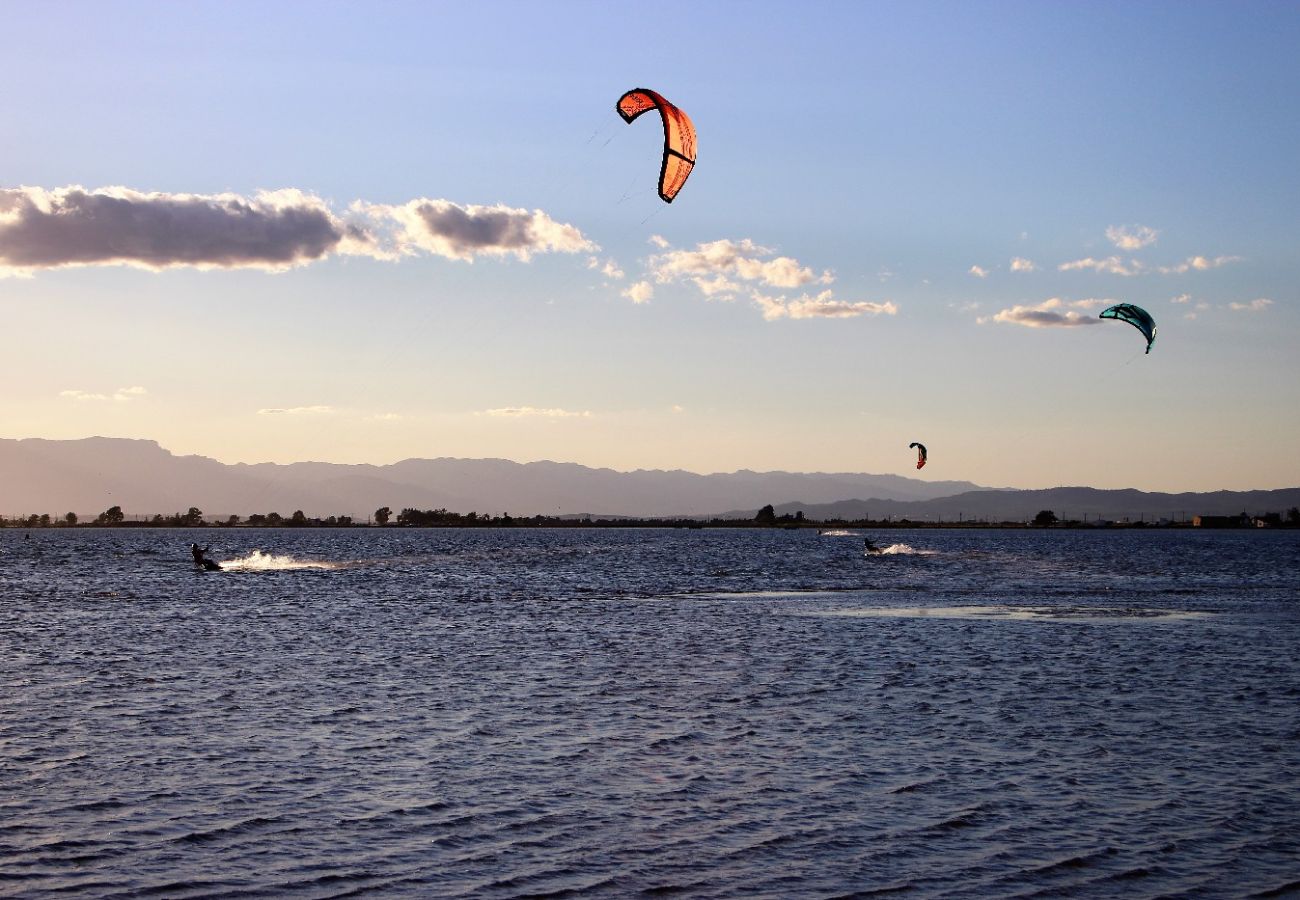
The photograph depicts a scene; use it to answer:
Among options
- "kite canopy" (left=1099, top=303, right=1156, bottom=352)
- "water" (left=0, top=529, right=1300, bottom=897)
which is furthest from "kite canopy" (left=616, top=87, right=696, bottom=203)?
"kite canopy" (left=1099, top=303, right=1156, bottom=352)

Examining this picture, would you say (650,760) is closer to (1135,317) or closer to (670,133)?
(670,133)

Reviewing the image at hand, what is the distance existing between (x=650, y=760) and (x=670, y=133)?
705 inches

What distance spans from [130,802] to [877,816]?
340 inches

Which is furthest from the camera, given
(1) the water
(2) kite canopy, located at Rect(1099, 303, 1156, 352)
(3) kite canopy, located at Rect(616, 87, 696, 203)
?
(2) kite canopy, located at Rect(1099, 303, 1156, 352)

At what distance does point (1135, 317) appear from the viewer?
5019 cm

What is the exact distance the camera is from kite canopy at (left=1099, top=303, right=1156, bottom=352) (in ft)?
164

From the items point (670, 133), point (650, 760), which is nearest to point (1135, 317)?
point (670, 133)

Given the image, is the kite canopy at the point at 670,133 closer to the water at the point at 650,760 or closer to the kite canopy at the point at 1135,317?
the water at the point at 650,760

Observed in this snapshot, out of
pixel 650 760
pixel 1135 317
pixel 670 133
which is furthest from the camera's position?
pixel 1135 317

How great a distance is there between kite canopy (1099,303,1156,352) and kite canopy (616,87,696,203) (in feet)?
82.7

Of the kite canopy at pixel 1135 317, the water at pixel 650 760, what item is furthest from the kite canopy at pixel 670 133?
the kite canopy at pixel 1135 317

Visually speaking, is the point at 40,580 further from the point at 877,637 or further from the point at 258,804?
the point at 258,804

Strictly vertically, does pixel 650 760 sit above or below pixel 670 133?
below

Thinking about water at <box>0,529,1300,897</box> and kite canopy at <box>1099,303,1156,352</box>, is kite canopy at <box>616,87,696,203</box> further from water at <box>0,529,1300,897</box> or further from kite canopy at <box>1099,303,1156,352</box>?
kite canopy at <box>1099,303,1156,352</box>
